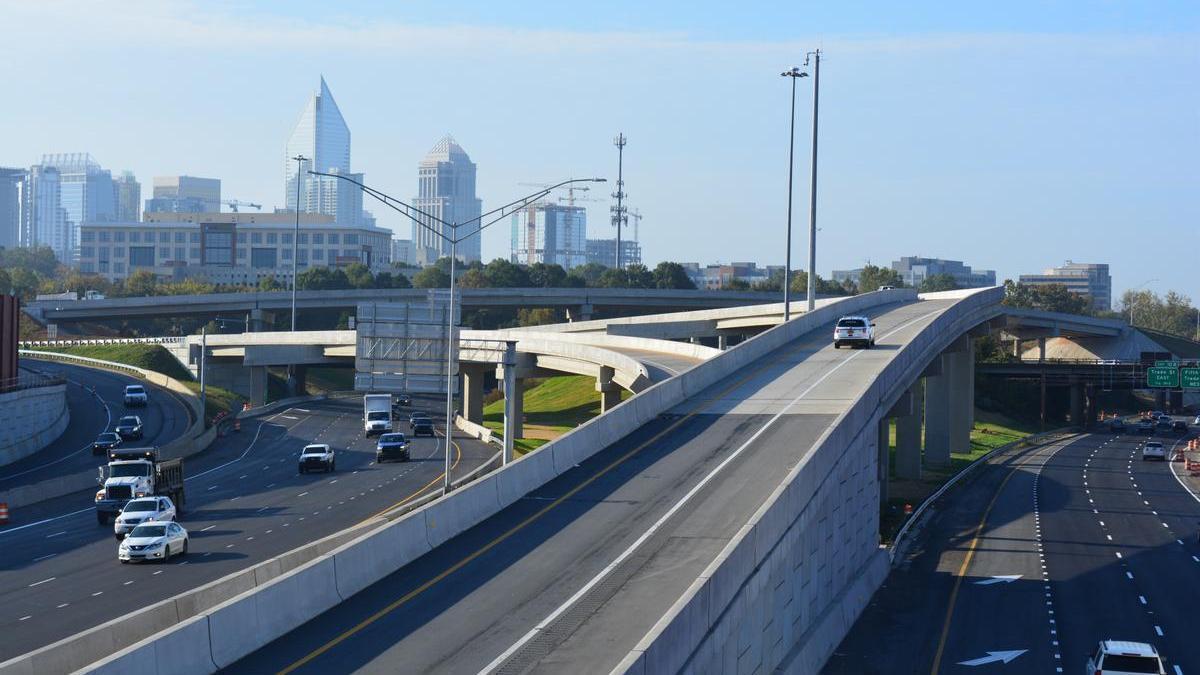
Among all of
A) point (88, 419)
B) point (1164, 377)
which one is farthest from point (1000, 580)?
point (88, 419)

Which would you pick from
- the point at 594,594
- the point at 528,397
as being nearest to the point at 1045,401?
the point at 528,397

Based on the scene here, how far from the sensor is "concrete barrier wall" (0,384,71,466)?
72.0m

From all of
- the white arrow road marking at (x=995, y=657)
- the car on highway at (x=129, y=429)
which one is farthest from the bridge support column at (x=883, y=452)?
the car on highway at (x=129, y=429)

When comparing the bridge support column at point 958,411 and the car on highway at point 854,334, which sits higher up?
the car on highway at point 854,334

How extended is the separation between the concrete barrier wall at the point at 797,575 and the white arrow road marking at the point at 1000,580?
3.27 metres

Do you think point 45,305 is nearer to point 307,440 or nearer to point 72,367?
point 72,367

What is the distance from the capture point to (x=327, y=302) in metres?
158

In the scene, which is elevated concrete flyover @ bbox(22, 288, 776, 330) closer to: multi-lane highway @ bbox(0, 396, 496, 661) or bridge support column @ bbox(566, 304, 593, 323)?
bridge support column @ bbox(566, 304, 593, 323)

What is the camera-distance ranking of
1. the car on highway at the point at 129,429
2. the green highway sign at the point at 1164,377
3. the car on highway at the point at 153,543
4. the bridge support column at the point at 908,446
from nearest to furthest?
the car on highway at the point at 153,543, the bridge support column at the point at 908,446, the car on highway at the point at 129,429, the green highway sign at the point at 1164,377

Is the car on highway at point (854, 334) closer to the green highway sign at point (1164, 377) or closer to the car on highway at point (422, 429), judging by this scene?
the car on highway at point (422, 429)

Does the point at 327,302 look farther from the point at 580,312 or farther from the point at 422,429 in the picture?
the point at 422,429

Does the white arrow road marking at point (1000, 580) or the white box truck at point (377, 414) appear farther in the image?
the white box truck at point (377, 414)

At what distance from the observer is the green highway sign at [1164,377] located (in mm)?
95000

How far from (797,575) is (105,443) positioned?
5334 cm
